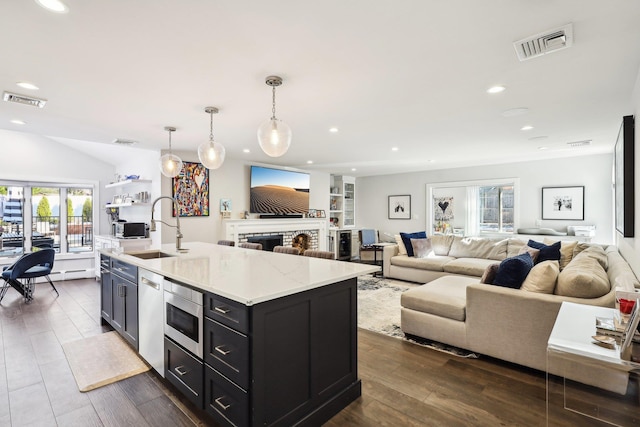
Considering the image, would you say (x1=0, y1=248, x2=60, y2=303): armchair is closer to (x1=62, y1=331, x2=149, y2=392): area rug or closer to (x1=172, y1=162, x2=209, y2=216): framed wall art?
(x1=172, y1=162, x2=209, y2=216): framed wall art

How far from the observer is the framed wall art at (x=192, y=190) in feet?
17.8

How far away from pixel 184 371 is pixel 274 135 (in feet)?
5.98

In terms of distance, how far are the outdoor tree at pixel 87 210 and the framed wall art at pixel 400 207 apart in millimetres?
7189

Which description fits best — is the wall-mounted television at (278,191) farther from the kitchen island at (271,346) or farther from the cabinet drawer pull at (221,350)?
the cabinet drawer pull at (221,350)

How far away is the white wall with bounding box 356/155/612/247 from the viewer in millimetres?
5844

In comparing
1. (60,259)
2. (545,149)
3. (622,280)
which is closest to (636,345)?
(622,280)

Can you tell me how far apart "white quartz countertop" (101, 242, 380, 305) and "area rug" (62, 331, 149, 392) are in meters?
0.86

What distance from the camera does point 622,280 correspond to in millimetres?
2217

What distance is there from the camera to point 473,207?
24.5 ft

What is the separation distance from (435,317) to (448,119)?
7.32ft

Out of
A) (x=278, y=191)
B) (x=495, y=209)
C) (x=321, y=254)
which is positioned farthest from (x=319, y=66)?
(x=495, y=209)

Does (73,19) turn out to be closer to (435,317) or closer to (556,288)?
(435,317)

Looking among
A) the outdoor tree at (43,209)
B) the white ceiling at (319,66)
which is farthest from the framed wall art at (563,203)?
the outdoor tree at (43,209)

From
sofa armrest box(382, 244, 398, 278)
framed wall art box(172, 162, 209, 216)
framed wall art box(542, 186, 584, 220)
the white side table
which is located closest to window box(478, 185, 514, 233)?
framed wall art box(542, 186, 584, 220)
